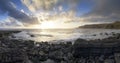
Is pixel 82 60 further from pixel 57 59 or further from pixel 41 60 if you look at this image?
pixel 41 60

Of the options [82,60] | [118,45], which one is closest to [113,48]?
[118,45]

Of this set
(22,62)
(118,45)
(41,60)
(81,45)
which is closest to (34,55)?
(41,60)

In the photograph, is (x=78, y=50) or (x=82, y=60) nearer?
(x=82, y=60)

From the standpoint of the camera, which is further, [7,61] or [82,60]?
[82,60]

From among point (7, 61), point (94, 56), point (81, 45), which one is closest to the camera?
point (7, 61)

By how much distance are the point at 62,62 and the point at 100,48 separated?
8.59ft

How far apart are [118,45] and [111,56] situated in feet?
3.97

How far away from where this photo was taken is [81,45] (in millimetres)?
11766

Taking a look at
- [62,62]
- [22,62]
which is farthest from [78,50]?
[22,62]

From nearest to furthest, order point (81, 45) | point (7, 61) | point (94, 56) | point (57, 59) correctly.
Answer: point (7, 61) < point (57, 59) < point (94, 56) < point (81, 45)

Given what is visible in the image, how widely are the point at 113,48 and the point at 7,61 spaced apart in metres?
5.27

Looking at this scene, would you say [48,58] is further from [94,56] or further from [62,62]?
[94,56]

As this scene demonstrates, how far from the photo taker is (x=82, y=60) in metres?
10.3

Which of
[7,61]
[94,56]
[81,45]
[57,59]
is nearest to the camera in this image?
[7,61]
